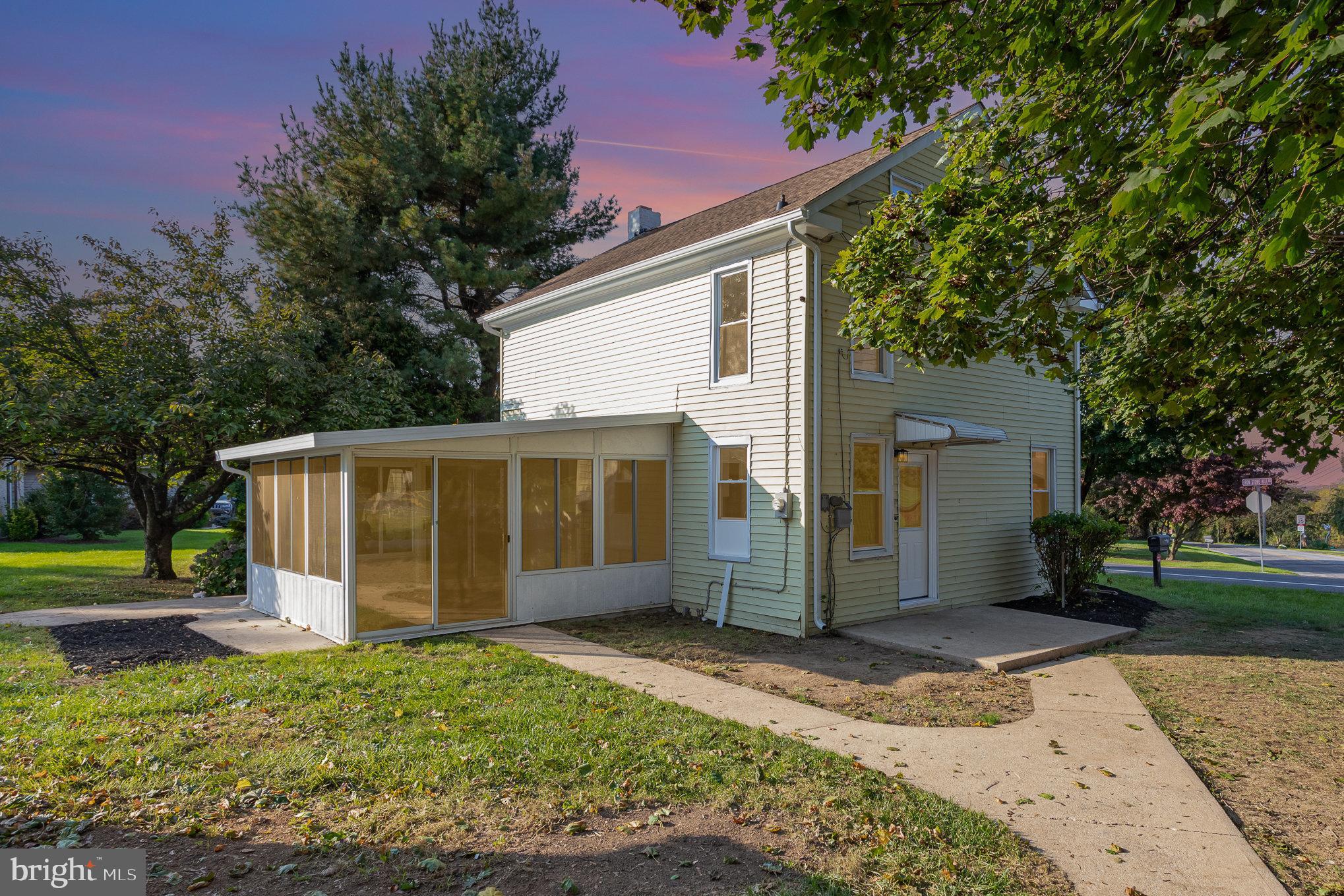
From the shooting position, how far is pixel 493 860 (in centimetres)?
355

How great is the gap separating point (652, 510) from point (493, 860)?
24.6ft

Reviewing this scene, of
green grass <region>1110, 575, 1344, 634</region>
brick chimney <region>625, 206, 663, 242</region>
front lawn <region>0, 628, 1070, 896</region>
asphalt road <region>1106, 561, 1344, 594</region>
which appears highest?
brick chimney <region>625, 206, 663, 242</region>

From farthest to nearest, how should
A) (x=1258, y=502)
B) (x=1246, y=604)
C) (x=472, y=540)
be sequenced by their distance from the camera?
(x=1258, y=502) < (x=1246, y=604) < (x=472, y=540)

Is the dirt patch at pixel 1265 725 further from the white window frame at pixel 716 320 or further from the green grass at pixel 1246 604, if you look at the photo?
the white window frame at pixel 716 320

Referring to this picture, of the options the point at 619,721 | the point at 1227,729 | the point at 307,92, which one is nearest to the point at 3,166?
the point at 307,92

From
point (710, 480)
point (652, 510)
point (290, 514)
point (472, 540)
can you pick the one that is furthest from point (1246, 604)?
point (290, 514)

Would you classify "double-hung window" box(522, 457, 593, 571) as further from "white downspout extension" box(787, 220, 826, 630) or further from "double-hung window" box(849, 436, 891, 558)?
"double-hung window" box(849, 436, 891, 558)

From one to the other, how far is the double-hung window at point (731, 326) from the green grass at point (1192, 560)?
48.1 feet

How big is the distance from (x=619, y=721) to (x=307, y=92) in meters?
22.9

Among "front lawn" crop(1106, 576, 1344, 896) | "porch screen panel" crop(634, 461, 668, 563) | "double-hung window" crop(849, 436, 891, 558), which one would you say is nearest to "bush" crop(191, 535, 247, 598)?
"porch screen panel" crop(634, 461, 668, 563)

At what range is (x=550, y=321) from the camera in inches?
551

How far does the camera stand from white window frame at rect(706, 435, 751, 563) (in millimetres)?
9891

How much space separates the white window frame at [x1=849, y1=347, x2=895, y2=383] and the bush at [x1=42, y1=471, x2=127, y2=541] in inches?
1034

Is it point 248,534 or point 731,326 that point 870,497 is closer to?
point 731,326
